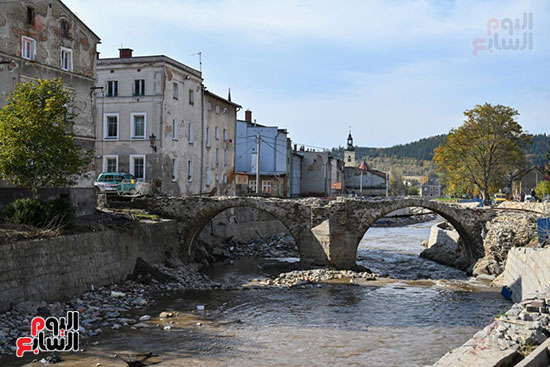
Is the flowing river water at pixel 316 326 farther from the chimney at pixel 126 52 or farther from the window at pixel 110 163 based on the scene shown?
the chimney at pixel 126 52

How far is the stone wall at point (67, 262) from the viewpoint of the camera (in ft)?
53.6

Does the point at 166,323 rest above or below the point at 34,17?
below

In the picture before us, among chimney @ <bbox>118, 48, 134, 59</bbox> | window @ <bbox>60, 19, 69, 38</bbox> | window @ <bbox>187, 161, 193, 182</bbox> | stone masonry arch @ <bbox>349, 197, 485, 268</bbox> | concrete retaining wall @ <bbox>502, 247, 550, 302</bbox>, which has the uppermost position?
chimney @ <bbox>118, 48, 134, 59</bbox>

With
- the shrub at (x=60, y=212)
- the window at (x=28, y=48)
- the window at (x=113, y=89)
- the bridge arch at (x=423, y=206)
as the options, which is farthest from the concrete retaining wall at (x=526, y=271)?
the window at (x=113, y=89)

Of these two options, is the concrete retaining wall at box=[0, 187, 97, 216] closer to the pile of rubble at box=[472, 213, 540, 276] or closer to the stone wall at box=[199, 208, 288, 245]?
the stone wall at box=[199, 208, 288, 245]

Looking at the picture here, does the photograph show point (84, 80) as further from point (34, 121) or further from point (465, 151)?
point (465, 151)

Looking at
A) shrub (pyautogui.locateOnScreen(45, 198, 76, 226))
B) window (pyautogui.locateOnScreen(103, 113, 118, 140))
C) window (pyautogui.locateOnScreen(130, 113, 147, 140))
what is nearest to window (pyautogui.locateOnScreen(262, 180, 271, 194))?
window (pyautogui.locateOnScreen(130, 113, 147, 140))

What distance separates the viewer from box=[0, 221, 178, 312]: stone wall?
53.6ft

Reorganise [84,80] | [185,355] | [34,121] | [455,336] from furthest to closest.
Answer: [84,80]
[34,121]
[455,336]
[185,355]

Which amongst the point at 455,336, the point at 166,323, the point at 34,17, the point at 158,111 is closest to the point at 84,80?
the point at 34,17

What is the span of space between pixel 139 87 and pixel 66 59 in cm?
784

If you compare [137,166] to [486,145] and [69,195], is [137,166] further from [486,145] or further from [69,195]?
[486,145]

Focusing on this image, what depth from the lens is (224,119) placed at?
43.1 meters

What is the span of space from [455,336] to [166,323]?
8.98 meters
